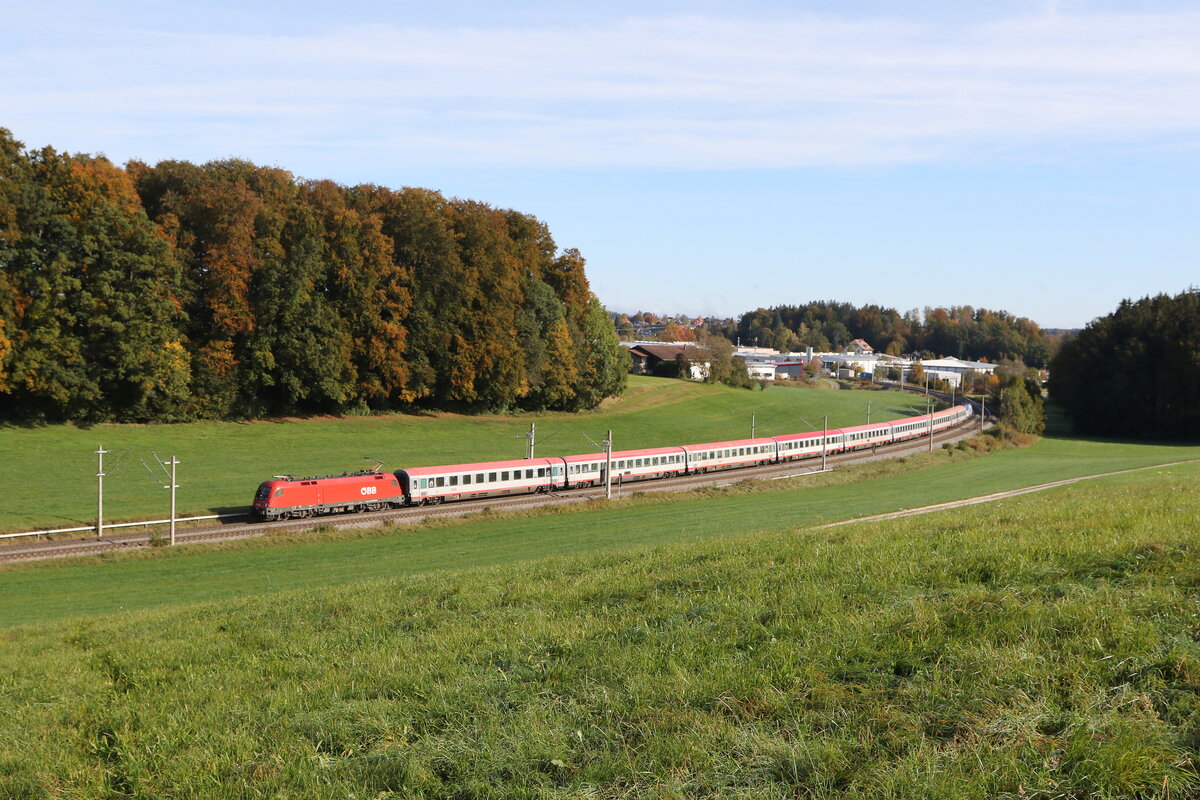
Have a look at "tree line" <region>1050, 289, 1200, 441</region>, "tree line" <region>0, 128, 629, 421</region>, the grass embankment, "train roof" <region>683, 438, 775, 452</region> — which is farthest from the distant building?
the grass embankment

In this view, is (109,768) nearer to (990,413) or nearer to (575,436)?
(575,436)

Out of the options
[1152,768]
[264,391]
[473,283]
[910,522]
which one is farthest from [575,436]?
[1152,768]

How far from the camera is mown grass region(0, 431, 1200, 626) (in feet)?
82.8

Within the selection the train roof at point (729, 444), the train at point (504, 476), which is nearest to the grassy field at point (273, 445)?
the train at point (504, 476)

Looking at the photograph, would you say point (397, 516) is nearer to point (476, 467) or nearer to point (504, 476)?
point (476, 467)

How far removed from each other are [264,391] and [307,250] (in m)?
11.0

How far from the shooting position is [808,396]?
108062mm

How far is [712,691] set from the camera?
24.2 ft

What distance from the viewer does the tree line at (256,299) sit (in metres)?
48.7

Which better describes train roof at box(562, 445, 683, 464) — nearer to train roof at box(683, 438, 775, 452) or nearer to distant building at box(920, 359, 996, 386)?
train roof at box(683, 438, 775, 452)

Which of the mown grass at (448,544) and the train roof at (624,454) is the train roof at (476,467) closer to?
the train roof at (624,454)

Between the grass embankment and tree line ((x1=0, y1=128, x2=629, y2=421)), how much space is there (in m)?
43.7

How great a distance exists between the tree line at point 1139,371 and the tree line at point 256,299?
58.0 m

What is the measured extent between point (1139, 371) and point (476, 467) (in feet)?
260
